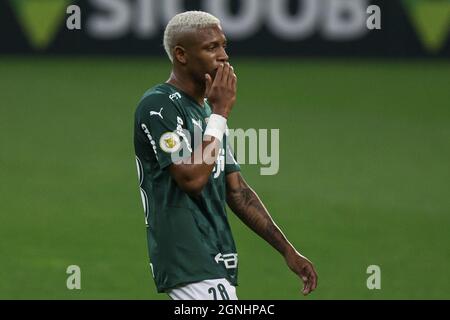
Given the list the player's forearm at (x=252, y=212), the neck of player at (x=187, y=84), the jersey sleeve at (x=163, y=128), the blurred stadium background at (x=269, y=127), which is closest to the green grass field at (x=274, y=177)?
the blurred stadium background at (x=269, y=127)

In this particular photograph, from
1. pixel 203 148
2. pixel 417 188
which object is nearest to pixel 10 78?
pixel 417 188

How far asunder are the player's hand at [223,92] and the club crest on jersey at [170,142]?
0.23 metres

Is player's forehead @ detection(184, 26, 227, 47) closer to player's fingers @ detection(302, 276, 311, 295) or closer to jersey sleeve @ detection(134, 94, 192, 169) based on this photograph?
jersey sleeve @ detection(134, 94, 192, 169)

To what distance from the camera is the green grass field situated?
35.1 feet

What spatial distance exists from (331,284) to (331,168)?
18.0ft

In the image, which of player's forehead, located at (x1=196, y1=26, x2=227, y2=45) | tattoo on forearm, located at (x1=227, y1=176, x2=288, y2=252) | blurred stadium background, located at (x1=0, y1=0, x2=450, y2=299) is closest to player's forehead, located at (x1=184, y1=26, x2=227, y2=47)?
player's forehead, located at (x1=196, y1=26, x2=227, y2=45)

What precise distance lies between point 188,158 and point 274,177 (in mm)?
9533

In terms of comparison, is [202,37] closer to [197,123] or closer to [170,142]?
[197,123]

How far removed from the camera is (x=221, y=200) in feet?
19.9

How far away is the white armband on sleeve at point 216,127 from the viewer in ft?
18.9

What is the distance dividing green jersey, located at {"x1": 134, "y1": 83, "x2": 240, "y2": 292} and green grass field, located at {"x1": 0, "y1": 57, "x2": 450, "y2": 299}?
388 cm

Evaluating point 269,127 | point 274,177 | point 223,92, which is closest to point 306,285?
point 223,92

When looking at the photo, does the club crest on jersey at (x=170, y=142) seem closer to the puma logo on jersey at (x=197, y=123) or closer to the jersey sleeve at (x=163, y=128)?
the jersey sleeve at (x=163, y=128)

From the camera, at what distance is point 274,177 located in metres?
15.2
